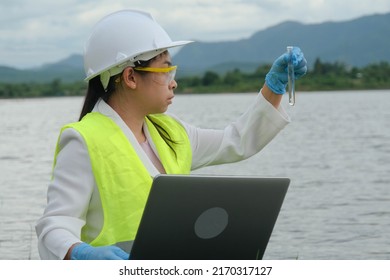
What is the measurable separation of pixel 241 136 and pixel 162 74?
492 millimetres

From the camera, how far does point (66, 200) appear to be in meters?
3.29

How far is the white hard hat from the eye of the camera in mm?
3486

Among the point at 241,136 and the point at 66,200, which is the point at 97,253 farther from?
the point at 241,136

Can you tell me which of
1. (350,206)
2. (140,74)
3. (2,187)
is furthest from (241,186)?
(2,187)

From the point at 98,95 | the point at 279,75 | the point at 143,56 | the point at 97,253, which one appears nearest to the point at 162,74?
the point at 143,56

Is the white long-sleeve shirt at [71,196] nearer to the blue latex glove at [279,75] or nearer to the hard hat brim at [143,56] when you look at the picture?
the hard hat brim at [143,56]

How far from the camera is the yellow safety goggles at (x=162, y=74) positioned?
11.5 feet

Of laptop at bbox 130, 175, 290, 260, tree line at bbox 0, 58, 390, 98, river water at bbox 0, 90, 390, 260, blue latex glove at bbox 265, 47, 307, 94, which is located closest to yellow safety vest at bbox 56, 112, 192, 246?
laptop at bbox 130, 175, 290, 260

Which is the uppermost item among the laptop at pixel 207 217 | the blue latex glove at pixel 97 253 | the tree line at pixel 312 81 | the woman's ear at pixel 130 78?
the woman's ear at pixel 130 78

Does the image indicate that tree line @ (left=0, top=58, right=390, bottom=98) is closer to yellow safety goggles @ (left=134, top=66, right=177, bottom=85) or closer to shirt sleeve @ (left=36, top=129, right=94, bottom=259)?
yellow safety goggles @ (left=134, top=66, right=177, bottom=85)

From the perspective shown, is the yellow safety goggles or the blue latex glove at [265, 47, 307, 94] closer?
the yellow safety goggles

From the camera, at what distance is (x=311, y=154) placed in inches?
990

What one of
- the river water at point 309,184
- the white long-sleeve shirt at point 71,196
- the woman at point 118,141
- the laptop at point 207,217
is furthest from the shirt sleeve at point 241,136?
the river water at point 309,184

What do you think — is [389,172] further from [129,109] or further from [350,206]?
[129,109]
